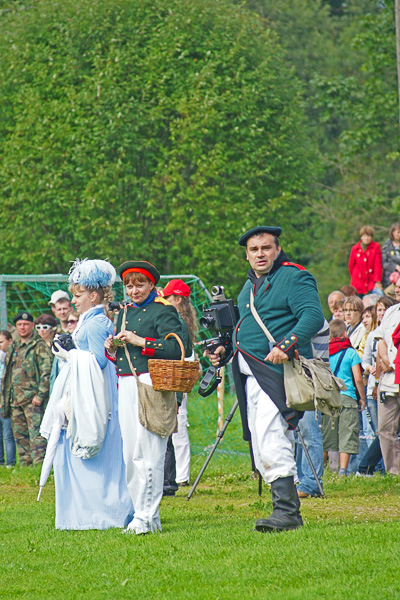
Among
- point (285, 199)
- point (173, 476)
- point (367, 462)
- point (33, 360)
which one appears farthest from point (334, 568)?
point (285, 199)

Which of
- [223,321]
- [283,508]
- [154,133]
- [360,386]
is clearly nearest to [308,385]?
[283,508]

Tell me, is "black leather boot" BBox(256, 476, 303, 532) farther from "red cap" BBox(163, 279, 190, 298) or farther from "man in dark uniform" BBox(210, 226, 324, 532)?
"red cap" BBox(163, 279, 190, 298)

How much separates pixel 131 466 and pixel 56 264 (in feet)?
61.3

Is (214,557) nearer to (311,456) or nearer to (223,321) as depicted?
(223,321)

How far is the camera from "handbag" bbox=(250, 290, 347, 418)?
622 cm

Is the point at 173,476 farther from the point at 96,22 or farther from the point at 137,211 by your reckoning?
the point at 96,22

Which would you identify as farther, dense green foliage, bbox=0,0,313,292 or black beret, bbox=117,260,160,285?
dense green foliage, bbox=0,0,313,292

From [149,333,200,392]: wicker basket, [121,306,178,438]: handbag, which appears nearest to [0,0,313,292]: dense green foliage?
[121,306,178,438]: handbag

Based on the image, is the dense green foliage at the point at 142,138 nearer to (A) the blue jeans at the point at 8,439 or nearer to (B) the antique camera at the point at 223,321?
(A) the blue jeans at the point at 8,439

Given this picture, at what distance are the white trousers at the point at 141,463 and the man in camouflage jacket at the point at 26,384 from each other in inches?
220

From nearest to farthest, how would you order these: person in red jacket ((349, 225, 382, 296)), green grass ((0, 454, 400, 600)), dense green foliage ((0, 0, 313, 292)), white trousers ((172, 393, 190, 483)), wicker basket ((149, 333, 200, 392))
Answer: green grass ((0, 454, 400, 600))
wicker basket ((149, 333, 200, 392))
white trousers ((172, 393, 190, 483))
person in red jacket ((349, 225, 382, 296))
dense green foliage ((0, 0, 313, 292))

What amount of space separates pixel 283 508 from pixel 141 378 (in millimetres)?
1432

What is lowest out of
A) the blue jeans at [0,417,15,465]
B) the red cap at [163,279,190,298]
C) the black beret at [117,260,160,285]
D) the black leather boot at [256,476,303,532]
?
the blue jeans at [0,417,15,465]

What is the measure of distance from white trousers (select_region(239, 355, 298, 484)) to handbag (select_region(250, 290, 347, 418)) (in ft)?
0.57
